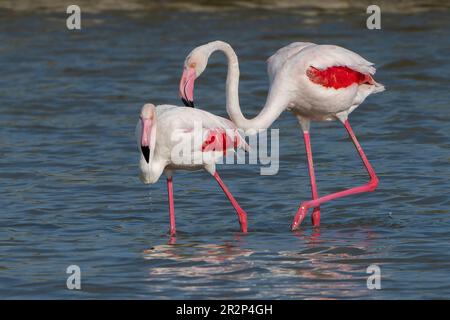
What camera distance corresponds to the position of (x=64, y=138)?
1227 cm

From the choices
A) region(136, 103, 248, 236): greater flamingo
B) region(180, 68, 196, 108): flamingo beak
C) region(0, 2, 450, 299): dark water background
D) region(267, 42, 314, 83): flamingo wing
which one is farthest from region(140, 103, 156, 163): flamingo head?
region(267, 42, 314, 83): flamingo wing

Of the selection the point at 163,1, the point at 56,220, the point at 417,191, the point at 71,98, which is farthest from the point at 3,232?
the point at 163,1

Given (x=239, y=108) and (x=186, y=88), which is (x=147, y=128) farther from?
(x=239, y=108)

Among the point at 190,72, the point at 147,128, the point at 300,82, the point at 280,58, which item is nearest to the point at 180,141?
the point at 147,128

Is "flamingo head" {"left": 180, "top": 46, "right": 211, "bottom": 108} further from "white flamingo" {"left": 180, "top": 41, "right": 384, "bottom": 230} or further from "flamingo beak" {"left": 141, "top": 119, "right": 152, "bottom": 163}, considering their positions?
"flamingo beak" {"left": 141, "top": 119, "right": 152, "bottom": 163}

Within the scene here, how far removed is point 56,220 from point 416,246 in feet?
9.12

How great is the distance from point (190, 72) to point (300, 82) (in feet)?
2.76

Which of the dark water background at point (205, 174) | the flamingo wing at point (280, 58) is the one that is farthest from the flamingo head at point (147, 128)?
the flamingo wing at point (280, 58)

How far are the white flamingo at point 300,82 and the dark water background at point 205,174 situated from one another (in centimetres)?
A: 76

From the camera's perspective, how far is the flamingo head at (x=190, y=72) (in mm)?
8758

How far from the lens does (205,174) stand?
1089 cm

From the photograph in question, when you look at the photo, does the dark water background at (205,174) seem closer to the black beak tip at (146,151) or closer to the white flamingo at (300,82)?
the black beak tip at (146,151)
